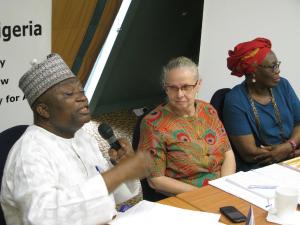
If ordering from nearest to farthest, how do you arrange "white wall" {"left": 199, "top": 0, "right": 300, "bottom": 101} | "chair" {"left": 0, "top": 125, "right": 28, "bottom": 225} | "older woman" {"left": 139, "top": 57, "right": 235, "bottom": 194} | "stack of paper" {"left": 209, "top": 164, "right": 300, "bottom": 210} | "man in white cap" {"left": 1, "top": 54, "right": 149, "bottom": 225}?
"man in white cap" {"left": 1, "top": 54, "right": 149, "bottom": 225}, "chair" {"left": 0, "top": 125, "right": 28, "bottom": 225}, "stack of paper" {"left": 209, "top": 164, "right": 300, "bottom": 210}, "older woman" {"left": 139, "top": 57, "right": 235, "bottom": 194}, "white wall" {"left": 199, "top": 0, "right": 300, "bottom": 101}

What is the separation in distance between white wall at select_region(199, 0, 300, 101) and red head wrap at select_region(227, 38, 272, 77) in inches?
37.0

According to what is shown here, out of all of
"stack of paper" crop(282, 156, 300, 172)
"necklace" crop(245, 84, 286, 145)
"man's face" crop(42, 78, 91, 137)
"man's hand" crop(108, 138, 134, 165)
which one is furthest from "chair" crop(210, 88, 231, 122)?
"man's face" crop(42, 78, 91, 137)

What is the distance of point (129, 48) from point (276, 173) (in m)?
3.64

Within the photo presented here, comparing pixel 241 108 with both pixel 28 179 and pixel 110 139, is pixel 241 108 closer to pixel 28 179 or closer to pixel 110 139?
pixel 110 139

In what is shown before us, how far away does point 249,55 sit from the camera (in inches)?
112

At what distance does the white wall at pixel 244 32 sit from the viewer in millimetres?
3748

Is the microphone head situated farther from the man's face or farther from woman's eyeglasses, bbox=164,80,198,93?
woman's eyeglasses, bbox=164,80,198,93

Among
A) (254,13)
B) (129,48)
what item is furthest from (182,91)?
(129,48)

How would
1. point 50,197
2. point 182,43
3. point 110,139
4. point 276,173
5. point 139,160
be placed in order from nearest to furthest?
point 50,197
point 139,160
point 110,139
point 276,173
point 182,43

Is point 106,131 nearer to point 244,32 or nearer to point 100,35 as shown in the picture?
point 244,32

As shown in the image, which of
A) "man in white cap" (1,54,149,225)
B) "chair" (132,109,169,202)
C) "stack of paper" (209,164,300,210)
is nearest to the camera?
"man in white cap" (1,54,149,225)

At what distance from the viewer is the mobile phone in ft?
5.68

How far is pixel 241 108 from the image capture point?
109 inches

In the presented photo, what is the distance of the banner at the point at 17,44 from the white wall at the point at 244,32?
1.69 m
